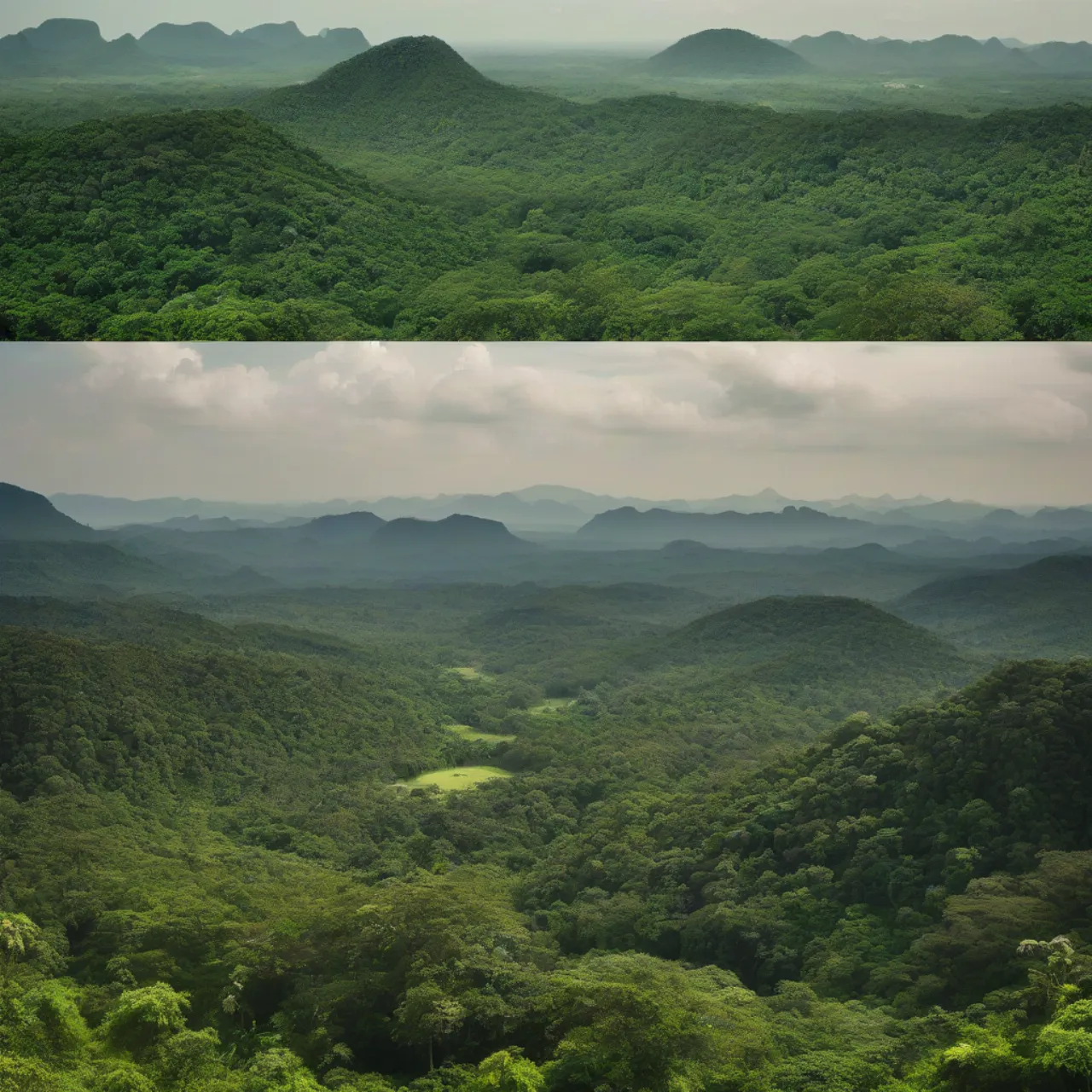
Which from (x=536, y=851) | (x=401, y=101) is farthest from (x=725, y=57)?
(x=536, y=851)

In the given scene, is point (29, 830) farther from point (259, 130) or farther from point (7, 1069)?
Answer: point (259, 130)

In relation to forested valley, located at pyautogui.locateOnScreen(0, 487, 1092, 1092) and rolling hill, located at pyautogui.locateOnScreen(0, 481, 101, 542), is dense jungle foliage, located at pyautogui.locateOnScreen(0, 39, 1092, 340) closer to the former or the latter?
rolling hill, located at pyautogui.locateOnScreen(0, 481, 101, 542)

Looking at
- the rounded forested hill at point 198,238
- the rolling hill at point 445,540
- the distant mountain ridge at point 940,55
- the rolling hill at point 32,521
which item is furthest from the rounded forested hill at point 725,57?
the rolling hill at point 32,521

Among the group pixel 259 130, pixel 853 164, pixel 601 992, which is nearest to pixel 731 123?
pixel 853 164

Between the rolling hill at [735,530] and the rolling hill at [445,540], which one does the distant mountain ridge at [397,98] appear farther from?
the rolling hill at [735,530]

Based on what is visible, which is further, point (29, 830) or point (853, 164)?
point (853, 164)

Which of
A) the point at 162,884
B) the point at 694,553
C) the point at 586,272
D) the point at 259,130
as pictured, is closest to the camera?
the point at 162,884

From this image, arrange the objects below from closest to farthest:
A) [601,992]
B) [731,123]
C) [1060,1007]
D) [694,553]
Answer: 1. [1060,1007]
2. [601,992]
3. [694,553]
4. [731,123]
